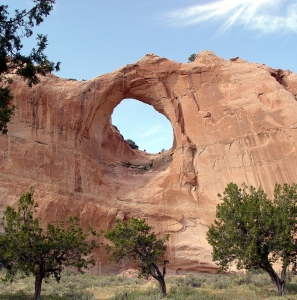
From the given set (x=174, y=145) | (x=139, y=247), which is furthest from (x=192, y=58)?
(x=139, y=247)

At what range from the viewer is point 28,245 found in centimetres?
1344

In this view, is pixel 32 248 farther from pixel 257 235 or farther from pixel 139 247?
pixel 257 235

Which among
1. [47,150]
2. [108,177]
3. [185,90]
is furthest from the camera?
[185,90]

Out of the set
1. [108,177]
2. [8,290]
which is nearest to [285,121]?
[108,177]

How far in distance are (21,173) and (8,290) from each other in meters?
8.98

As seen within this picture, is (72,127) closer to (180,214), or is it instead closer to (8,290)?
(180,214)

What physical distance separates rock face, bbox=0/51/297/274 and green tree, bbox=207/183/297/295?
26.4 feet

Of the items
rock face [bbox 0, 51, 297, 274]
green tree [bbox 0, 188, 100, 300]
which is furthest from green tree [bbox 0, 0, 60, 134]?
rock face [bbox 0, 51, 297, 274]

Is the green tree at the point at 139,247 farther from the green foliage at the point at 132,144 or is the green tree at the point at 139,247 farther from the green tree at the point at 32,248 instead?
the green foliage at the point at 132,144

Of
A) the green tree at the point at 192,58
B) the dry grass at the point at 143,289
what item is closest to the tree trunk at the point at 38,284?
the dry grass at the point at 143,289

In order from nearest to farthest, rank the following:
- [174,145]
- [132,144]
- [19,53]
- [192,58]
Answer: [19,53] → [174,145] → [192,58] → [132,144]

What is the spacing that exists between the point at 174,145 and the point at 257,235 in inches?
606

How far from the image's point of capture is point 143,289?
17.1m

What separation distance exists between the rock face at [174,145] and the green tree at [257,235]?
8.05 metres
